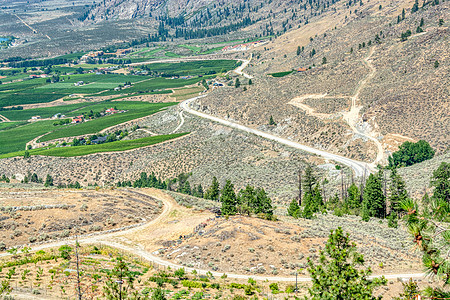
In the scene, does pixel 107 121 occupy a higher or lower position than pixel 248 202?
higher

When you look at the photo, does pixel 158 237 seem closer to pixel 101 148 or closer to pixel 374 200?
pixel 374 200

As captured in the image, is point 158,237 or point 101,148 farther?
point 101,148

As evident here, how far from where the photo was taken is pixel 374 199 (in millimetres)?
66938

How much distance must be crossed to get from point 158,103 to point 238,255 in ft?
502

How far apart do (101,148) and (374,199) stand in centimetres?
8889

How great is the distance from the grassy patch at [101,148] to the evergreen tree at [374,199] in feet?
256

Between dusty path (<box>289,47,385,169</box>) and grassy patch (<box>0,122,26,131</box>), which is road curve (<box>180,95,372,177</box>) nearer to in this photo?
dusty path (<box>289,47,385,169</box>)

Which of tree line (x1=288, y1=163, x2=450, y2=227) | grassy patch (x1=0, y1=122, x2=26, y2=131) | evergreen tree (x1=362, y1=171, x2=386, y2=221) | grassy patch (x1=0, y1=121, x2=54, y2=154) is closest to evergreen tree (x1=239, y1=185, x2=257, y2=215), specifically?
tree line (x1=288, y1=163, x2=450, y2=227)

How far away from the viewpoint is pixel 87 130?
158m

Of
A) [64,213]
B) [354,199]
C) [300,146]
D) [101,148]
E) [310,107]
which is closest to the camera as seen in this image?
[64,213]

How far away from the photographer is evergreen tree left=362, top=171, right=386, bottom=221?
66.2 metres

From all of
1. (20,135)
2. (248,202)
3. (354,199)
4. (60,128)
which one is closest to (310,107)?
(354,199)

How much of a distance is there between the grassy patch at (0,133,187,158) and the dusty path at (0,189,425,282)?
6670cm

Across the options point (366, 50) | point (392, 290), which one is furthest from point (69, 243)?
point (366, 50)
